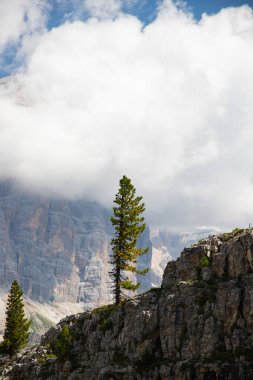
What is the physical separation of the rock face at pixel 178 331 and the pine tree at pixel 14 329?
1514 cm

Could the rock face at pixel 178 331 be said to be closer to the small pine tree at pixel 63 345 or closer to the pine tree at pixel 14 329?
the small pine tree at pixel 63 345

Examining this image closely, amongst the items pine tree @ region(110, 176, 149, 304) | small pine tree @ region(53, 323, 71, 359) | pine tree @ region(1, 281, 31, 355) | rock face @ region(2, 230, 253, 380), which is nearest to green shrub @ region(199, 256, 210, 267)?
rock face @ region(2, 230, 253, 380)

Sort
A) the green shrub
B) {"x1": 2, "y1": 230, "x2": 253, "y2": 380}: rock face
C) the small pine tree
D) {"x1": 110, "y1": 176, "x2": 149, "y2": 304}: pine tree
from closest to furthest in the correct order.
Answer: {"x1": 2, "y1": 230, "x2": 253, "y2": 380}: rock face, the green shrub, the small pine tree, {"x1": 110, "y1": 176, "x2": 149, "y2": 304}: pine tree

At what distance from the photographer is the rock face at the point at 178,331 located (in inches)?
2025

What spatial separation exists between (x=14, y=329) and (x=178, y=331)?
143 feet

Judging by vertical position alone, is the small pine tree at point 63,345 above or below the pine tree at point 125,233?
below

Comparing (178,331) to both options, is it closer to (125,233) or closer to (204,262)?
(204,262)

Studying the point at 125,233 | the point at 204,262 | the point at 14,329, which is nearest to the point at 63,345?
the point at 125,233

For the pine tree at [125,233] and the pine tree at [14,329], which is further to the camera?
the pine tree at [14,329]

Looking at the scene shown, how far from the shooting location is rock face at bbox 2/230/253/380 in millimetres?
51438

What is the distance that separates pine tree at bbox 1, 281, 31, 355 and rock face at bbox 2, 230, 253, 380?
49.7 ft

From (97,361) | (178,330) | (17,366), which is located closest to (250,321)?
(178,330)

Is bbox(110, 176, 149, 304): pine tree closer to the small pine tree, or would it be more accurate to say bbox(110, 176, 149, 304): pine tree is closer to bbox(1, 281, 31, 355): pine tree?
the small pine tree

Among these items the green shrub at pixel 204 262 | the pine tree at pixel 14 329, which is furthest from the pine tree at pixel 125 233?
the pine tree at pixel 14 329
